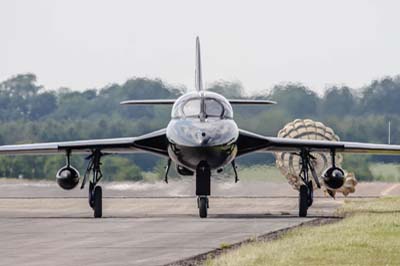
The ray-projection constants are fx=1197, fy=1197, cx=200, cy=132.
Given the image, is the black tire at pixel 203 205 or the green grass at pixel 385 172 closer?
the black tire at pixel 203 205

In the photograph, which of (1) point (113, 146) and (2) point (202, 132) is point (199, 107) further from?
(1) point (113, 146)

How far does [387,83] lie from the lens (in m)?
46.1

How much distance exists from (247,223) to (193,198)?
492 inches

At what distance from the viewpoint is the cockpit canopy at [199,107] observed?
82.6ft

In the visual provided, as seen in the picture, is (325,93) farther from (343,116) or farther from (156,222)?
(156,222)

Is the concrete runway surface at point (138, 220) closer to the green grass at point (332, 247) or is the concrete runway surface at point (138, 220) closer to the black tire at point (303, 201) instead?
the black tire at point (303, 201)

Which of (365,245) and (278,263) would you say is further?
(365,245)

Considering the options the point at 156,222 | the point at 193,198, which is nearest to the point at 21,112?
the point at 193,198

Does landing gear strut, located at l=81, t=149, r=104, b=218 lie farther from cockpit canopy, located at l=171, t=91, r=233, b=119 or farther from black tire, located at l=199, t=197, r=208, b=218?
cockpit canopy, located at l=171, t=91, r=233, b=119

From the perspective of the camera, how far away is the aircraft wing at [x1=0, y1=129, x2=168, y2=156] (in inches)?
1061

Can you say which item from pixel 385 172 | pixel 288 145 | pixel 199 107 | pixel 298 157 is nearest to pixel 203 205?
pixel 199 107

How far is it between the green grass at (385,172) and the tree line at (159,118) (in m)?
0.43

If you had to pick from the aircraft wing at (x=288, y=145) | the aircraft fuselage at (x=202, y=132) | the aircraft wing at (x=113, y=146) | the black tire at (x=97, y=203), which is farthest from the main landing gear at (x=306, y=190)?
the black tire at (x=97, y=203)

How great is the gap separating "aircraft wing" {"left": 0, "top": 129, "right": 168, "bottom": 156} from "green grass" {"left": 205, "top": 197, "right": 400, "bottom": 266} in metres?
5.43
